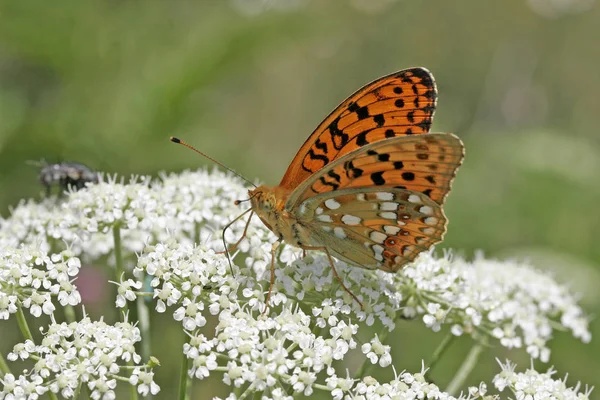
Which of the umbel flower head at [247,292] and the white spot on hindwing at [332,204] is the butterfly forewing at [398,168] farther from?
the umbel flower head at [247,292]

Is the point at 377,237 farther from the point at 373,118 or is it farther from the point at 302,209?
the point at 373,118

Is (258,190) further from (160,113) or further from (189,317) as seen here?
(160,113)

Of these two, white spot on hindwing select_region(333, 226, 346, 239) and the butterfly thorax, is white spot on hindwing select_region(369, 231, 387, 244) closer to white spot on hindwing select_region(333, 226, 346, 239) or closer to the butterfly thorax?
white spot on hindwing select_region(333, 226, 346, 239)

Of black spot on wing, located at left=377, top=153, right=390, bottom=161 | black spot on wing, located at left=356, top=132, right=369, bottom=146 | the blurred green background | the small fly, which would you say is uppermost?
the blurred green background

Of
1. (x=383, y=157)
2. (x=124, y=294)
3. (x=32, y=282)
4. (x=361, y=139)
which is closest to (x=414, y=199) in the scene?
(x=383, y=157)

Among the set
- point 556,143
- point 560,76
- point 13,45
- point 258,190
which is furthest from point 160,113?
point 560,76

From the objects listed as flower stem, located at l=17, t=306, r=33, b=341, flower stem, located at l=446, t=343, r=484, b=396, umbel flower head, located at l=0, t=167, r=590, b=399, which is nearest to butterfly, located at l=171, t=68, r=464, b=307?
umbel flower head, located at l=0, t=167, r=590, b=399
